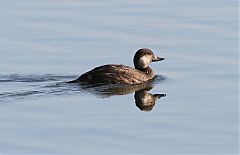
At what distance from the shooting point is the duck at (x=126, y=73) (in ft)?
64.4

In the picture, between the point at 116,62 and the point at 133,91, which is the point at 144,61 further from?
the point at 133,91

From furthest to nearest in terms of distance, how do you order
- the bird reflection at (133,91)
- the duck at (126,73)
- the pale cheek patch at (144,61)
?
the pale cheek patch at (144,61) < the duck at (126,73) < the bird reflection at (133,91)

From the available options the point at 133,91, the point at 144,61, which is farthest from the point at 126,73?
the point at 144,61

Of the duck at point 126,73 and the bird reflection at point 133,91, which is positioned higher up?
the duck at point 126,73

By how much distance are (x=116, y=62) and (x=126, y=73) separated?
3.25 ft

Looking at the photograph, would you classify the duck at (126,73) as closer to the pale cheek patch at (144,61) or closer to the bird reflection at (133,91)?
the pale cheek patch at (144,61)

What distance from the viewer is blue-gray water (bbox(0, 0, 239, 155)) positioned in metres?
15.1

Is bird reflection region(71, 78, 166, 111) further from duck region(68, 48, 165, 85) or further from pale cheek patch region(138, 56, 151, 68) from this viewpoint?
pale cheek patch region(138, 56, 151, 68)

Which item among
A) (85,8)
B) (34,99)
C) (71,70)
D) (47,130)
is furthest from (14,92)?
(85,8)

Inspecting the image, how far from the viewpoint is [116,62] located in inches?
827

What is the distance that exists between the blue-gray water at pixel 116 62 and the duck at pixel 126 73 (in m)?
0.28

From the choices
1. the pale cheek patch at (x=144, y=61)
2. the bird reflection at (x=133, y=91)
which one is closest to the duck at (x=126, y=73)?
the pale cheek patch at (x=144, y=61)

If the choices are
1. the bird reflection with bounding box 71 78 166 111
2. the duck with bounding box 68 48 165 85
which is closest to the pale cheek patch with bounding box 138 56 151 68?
the duck with bounding box 68 48 165 85

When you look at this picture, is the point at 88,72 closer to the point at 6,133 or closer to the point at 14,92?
the point at 14,92
